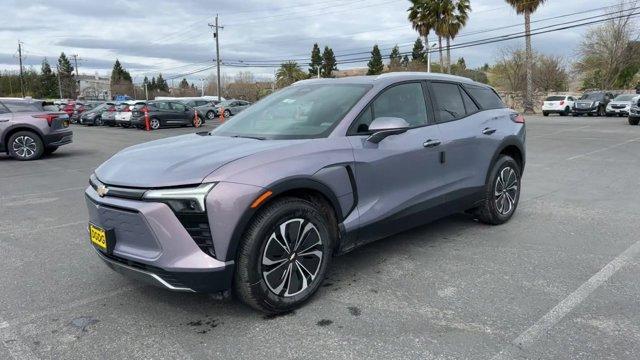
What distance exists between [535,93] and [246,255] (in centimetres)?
5549

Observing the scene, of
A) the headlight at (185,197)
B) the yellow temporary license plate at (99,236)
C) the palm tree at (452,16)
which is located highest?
the palm tree at (452,16)

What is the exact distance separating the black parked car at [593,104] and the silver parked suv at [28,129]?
3030 cm

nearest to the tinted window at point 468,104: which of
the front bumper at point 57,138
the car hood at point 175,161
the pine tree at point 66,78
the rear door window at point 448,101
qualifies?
the rear door window at point 448,101

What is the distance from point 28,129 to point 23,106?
0.60 metres

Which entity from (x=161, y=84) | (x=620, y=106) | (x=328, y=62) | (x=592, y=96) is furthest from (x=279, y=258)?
(x=161, y=84)

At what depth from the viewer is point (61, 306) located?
3.72 metres

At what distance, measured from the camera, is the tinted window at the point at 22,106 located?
12.6 m

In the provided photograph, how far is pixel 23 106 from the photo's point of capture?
12.7 meters

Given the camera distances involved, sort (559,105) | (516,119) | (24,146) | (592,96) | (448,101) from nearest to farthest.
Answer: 1. (448,101)
2. (516,119)
3. (24,146)
4. (592,96)
5. (559,105)

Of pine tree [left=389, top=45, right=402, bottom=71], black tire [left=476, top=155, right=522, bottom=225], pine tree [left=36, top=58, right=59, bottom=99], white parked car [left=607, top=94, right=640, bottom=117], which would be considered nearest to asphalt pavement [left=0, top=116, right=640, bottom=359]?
black tire [left=476, top=155, right=522, bottom=225]

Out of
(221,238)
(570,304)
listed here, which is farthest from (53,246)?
(570,304)

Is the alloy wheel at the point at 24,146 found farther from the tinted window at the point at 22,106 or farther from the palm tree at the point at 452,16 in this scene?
the palm tree at the point at 452,16

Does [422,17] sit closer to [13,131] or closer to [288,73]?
[13,131]

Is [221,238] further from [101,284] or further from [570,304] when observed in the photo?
[570,304]
